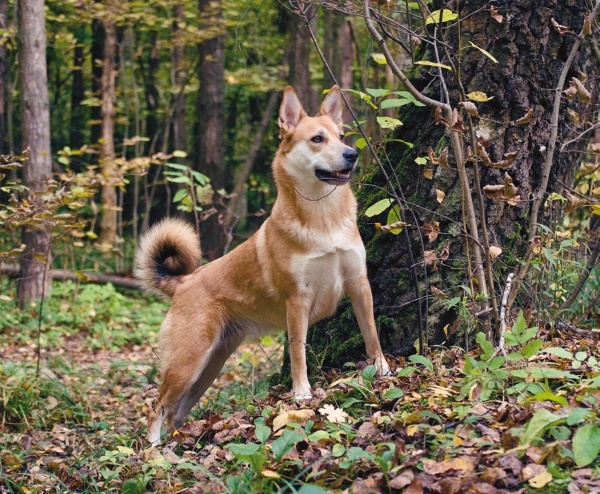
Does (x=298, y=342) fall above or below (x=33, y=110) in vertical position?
below

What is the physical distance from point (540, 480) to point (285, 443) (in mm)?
1006

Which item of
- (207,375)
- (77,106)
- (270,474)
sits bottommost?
(207,375)

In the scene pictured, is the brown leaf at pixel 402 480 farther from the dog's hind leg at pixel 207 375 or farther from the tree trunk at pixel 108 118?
the tree trunk at pixel 108 118

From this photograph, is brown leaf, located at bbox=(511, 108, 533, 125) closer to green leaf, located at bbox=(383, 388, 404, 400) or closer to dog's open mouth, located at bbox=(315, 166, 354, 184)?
dog's open mouth, located at bbox=(315, 166, 354, 184)

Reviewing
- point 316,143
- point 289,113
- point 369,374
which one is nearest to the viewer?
point 369,374

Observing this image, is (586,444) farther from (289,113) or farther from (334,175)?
(289,113)

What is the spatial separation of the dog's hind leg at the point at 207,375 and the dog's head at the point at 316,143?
4.26 ft

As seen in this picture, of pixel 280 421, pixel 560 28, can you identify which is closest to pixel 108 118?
pixel 560 28

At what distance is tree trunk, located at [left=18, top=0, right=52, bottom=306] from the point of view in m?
10.6

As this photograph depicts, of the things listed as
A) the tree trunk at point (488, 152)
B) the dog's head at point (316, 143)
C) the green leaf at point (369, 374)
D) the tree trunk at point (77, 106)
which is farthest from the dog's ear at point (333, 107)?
the tree trunk at point (77, 106)

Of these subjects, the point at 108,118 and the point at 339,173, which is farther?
the point at 108,118

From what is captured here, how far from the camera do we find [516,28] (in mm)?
4352

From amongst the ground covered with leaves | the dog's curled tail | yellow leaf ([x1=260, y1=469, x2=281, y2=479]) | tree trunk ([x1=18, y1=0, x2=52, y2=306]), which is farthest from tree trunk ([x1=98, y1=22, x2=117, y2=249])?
yellow leaf ([x1=260, y1=469, x2=281, y2=479])

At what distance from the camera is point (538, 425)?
273 cm
